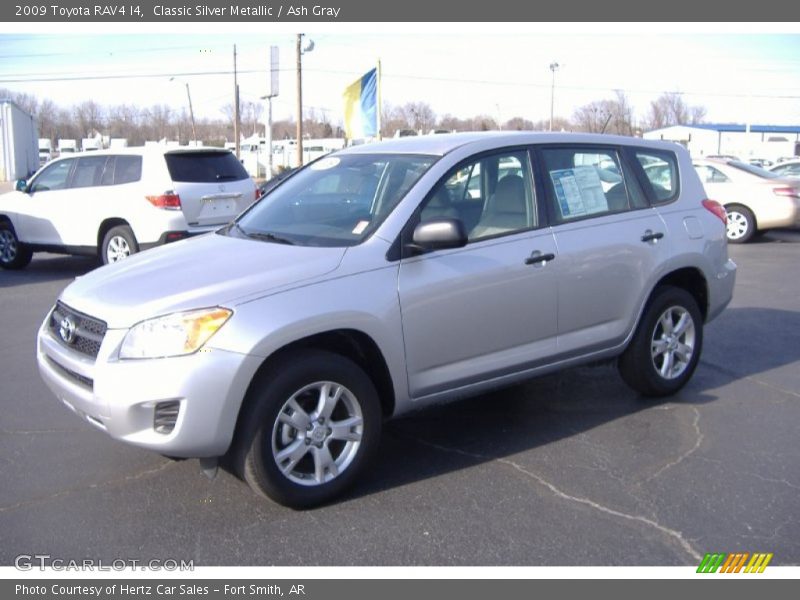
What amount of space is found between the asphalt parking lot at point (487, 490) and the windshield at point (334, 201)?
1363 millimetres

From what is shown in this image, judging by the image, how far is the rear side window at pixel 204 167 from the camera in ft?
34.7

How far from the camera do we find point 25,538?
11.9 ft

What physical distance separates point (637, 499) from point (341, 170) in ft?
8.60

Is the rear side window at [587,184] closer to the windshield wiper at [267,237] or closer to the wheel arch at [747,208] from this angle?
the windshield wiper at [267,237]

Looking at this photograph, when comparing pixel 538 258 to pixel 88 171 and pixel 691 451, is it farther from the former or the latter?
pixel 88 171

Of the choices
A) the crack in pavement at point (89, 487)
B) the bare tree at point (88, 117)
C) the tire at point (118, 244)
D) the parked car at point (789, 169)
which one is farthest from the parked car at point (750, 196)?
the bare tree at point (88, 117)

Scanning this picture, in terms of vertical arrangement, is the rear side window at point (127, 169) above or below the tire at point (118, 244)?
above

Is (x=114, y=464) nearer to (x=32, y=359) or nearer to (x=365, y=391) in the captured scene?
(x=365, y=391)

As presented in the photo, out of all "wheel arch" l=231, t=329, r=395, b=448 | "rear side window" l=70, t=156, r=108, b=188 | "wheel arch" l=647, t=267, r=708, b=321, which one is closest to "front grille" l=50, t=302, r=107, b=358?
"wheel arch" l=231, t=329, r=395, b=448

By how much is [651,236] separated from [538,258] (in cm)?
107

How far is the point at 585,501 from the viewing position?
157 inches

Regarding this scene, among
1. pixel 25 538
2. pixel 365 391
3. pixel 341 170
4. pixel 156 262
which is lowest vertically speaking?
pixel 25 538

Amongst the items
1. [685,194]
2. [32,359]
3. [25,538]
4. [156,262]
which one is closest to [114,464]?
[25,538]

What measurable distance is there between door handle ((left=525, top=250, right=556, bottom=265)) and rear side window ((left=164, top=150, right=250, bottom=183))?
704 cm
